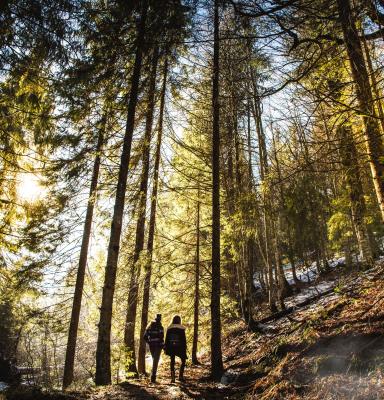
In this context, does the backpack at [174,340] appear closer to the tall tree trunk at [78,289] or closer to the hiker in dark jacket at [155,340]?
the hiker in dark jacket at [155,340]

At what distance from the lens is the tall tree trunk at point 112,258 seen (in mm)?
7336

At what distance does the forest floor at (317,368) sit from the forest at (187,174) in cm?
3

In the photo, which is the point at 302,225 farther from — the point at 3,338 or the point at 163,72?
Answer: the point at 3,338

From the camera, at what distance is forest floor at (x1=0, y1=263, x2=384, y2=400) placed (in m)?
4.04

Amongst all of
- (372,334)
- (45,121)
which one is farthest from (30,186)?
(372,334)

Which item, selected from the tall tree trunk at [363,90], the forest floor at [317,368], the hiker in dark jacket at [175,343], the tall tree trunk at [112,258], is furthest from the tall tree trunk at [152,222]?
the tall tree trunk at [363,90]

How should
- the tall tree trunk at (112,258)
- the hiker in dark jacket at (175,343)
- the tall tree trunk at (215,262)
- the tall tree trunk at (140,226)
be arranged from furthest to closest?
the tall tree trunk at (140,226)
the hiker in dark jacket at (175,343)
the tall tree trunk at (215,262)
the tall tree trunk at (112,258)

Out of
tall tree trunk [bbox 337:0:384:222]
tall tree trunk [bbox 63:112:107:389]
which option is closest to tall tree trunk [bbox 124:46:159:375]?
tall tree trunk [bbox 63:112:107:389]

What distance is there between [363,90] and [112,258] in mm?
6218

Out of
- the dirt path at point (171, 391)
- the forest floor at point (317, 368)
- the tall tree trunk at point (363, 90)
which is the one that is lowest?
the dirt path at point (171, 391)

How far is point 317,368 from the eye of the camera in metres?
4.66

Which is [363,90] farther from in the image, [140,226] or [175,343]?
[140,226]

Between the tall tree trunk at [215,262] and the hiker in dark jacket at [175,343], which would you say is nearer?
the tall tree trunk at [215,262]

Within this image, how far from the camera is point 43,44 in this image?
7.74 m
